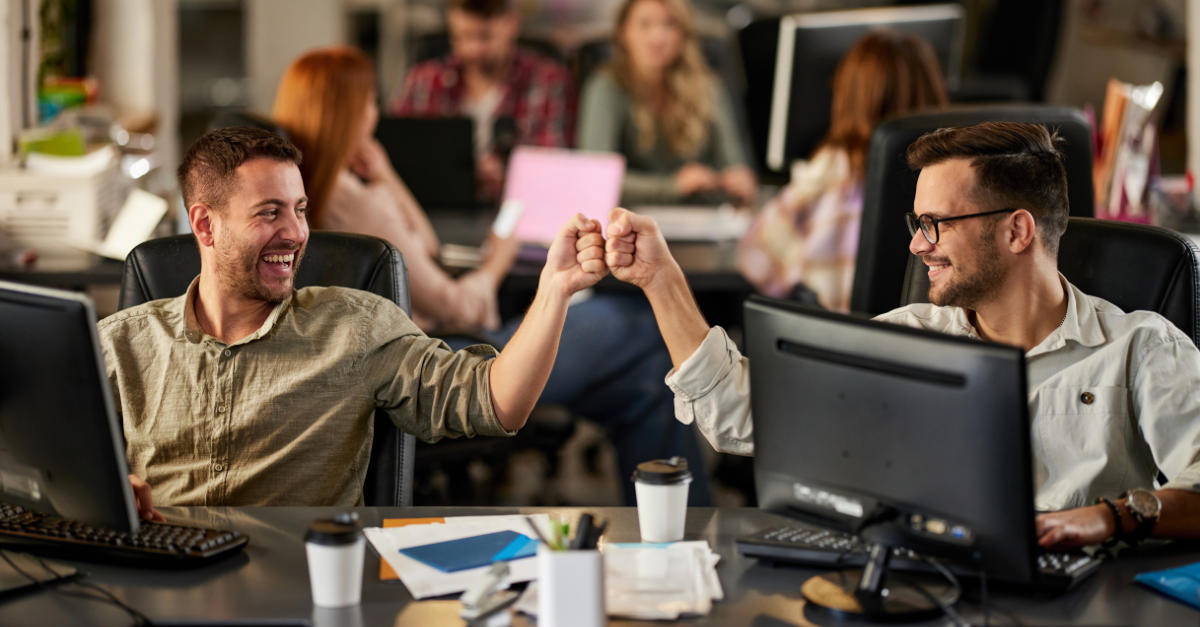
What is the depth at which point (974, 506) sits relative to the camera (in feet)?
3.41

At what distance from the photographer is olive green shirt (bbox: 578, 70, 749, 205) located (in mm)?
4238

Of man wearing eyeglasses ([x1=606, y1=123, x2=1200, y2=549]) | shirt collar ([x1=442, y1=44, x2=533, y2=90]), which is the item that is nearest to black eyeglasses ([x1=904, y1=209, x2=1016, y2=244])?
man wearing eyeglasses ([x1=606, y1=123, x2=1200, y2=549])

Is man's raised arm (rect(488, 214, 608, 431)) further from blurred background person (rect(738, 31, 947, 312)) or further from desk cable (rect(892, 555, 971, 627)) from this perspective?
blurred background person (rect(738, 31, 947, 312))

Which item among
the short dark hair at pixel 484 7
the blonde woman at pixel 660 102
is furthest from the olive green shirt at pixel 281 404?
the short dark hair at pixel 484 7

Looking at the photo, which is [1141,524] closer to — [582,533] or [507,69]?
[582,533]

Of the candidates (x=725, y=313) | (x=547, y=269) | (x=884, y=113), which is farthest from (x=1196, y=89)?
(x=547, y=269)

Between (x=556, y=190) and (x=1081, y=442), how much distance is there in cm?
202

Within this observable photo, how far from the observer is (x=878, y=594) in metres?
1.11

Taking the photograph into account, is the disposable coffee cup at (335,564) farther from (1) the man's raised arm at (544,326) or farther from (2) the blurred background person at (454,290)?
(2) the blurred background person at (454,290)

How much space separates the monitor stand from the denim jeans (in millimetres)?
1592

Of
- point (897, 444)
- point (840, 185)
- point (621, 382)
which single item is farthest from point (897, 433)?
point (840, 185)

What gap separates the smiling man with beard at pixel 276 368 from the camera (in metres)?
1.56

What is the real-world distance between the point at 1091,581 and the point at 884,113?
1890mm

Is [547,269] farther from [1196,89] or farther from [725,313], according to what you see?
[1196,89]
